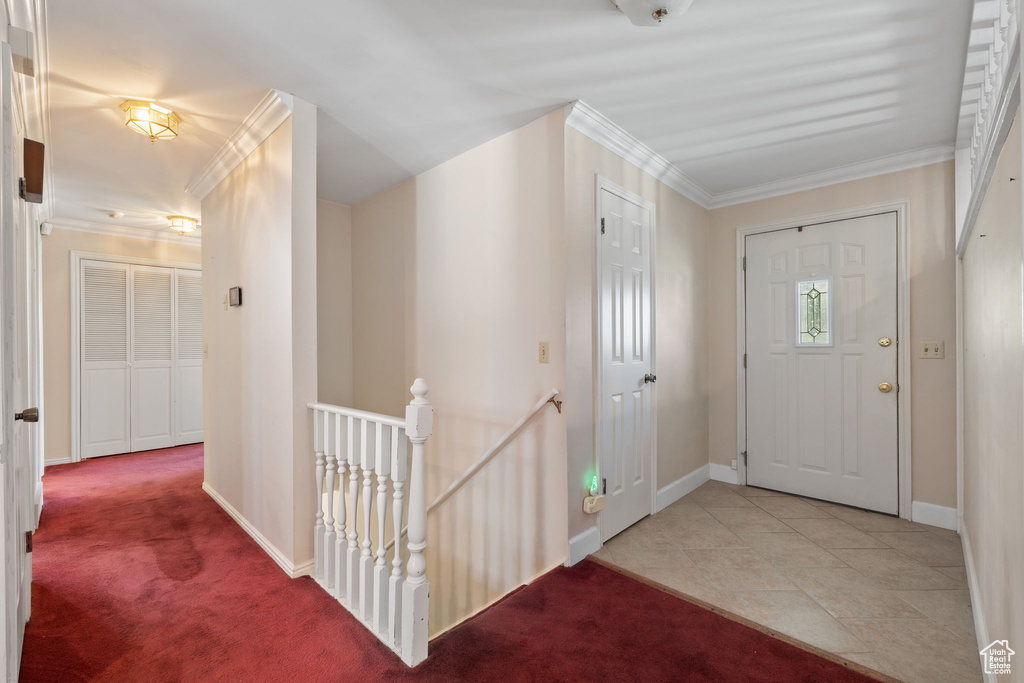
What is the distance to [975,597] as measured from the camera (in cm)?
191

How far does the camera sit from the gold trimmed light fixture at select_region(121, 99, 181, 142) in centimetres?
238

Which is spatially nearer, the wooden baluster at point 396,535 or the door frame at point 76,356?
the wooden baluster at point 396,535

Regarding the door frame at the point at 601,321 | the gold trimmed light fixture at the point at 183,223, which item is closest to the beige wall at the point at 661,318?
the door frame at the point at 601,321

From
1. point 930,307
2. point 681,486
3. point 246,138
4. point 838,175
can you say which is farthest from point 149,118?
point 930,307

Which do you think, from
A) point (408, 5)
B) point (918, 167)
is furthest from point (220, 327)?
point (918, 167)

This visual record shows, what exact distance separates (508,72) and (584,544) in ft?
7.89

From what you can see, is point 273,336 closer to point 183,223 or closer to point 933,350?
point 183,223

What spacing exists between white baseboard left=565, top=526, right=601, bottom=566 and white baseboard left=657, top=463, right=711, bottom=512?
780 millimetres

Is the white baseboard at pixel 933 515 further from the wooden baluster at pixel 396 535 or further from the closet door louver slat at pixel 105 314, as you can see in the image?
the closet door louver slat at pixel 105 314

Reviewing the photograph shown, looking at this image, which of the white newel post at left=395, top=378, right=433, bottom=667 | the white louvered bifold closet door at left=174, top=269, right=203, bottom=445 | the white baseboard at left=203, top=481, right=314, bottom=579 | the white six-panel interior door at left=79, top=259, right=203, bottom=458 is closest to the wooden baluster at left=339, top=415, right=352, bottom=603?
the white baseboard at left=203, top=481, right=314, bottom=579

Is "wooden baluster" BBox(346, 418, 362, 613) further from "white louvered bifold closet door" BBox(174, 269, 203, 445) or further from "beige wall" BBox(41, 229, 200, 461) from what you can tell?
"beige wall" BBox(41, 229, 200, 461)

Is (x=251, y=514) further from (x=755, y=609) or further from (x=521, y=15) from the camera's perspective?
(x=521, y=15)

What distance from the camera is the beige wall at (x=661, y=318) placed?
8.02 ft
